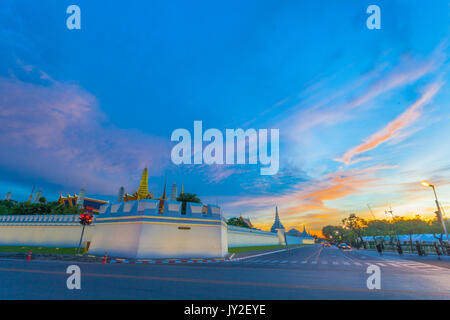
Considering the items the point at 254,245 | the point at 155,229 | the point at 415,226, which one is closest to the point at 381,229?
the point at 415,226

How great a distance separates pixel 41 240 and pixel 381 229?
13248 cm

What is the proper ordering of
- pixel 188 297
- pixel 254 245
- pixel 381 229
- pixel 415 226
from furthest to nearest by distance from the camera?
1. pixel 381 229
2. pixel 415 226
3. pixel 254 245
4. pixel 188 297

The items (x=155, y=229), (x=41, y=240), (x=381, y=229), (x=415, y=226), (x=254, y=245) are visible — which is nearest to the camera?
(x=155, y=229)

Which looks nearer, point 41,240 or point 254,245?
point 41,240
